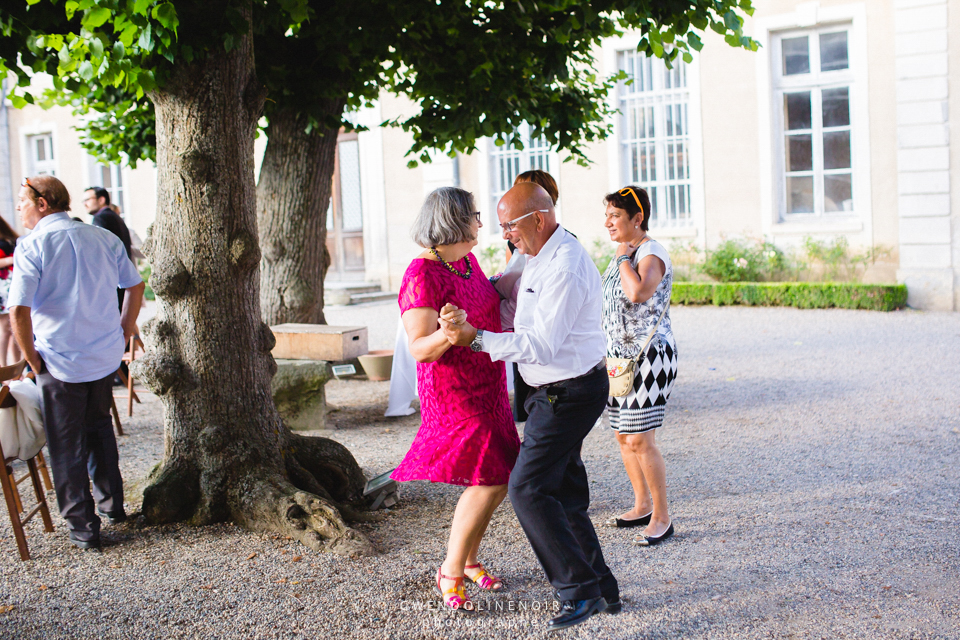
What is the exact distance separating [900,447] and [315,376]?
3.86 m

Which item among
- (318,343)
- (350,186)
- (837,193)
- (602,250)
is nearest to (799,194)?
(837,193)

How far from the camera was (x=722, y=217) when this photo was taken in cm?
1335

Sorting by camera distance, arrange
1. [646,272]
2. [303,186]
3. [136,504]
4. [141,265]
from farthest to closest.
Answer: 1. [141,265]
2. [303,186]
3. [136,504]
4. [646,272]

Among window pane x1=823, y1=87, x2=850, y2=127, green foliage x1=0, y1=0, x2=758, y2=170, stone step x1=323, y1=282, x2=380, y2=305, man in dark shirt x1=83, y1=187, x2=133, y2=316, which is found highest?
window pane x1=823, y1=87, x2=850, y2=127

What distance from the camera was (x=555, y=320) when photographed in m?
2.64

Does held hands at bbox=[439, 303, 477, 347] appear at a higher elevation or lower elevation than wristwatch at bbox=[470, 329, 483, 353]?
higher

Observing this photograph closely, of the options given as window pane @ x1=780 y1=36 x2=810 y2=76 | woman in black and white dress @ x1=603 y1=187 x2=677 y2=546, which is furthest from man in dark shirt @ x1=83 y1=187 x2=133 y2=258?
window pane @ x1=780 y1=36 x2=810 y2=76

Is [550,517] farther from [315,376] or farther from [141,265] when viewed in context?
[141,265]

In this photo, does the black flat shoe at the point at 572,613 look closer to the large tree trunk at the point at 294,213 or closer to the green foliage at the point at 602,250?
the large tree trunk at the point at 294,213

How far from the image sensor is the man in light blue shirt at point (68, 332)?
3688 mm

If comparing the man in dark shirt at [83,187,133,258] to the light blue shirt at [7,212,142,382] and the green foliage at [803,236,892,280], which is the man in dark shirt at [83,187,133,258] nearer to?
the light blue shirt at [7,212,142,382]

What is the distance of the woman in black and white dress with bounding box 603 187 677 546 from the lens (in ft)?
11.8

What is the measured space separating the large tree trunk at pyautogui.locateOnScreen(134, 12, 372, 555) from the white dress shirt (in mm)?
1632

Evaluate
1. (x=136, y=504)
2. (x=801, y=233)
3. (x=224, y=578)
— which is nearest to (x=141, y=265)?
(x=801, y=233)
